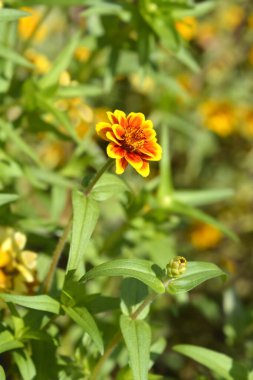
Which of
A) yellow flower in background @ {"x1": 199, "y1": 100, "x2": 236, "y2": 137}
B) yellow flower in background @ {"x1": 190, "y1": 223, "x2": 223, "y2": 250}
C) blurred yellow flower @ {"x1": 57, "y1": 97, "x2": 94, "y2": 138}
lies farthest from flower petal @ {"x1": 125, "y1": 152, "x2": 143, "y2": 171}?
yellow flower in background @ {"x1": 199, "y1": 100, "x2": 236, "y2": 137}

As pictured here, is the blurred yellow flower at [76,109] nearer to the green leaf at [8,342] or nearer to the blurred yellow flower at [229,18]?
the green leaf at [8,342]

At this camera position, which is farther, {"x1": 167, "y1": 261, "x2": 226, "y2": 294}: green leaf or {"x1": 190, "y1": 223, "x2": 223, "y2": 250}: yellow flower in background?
{"x1": 190, "y1": 223, "x2": 223, "y2": 250}: yellow flower in background

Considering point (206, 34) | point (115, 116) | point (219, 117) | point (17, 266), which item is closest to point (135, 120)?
point (115, 116)

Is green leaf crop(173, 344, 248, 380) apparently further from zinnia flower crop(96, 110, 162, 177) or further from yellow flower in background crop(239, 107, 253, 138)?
yellow flower in background crop(239, 107, 253, 138)

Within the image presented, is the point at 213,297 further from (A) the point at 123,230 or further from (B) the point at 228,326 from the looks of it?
(A) the point at 123,230

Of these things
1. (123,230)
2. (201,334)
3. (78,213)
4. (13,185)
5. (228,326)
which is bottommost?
(201,334)

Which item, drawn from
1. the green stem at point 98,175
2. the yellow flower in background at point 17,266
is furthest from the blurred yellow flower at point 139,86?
the green stem at point 98,175

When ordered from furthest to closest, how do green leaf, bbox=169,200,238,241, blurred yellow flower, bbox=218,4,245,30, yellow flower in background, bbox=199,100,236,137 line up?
1. blurred yellow flower, bbox=218,4,245,30
2. yellow flower in background, bbox=199,100,236,137
3. green leaf, bbox=169,200,238,241

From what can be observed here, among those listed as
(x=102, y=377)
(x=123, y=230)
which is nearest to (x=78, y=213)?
(x=102, y=377)
